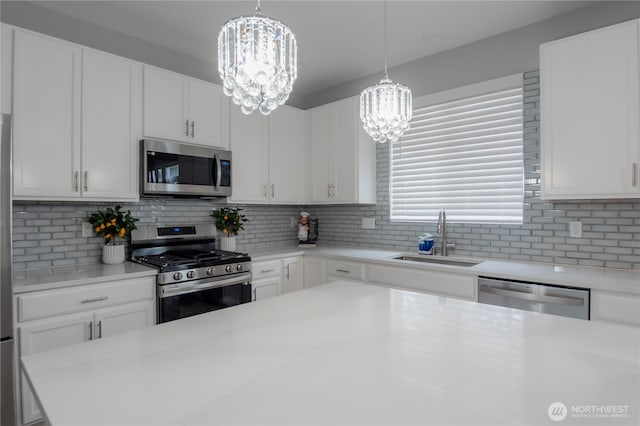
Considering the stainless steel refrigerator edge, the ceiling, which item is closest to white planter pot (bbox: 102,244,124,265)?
the stainless steel refrigerator edge

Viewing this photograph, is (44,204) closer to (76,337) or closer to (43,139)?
(43,139)

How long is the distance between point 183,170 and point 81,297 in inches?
46.7

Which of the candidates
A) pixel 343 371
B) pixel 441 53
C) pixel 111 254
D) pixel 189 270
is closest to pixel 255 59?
pixel 343 371

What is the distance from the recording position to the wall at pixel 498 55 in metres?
2.45

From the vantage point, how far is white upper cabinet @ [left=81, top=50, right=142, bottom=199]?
243cm

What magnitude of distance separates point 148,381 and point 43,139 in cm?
215

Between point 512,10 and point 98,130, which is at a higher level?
point 512,10

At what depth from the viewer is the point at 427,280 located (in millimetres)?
2648

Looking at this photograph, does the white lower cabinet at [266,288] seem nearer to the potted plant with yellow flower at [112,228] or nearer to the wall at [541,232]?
the potted plant with yellow flower at [112,228]

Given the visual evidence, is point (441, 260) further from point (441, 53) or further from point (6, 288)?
point (6, 288)

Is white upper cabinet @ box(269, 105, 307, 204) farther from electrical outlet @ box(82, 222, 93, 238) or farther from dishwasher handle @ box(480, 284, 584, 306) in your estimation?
dishwasher handle @ box(480, 284, 584, 306)

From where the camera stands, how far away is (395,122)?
1.78m

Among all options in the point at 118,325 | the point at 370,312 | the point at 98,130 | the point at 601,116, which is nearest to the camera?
the point at 370,312

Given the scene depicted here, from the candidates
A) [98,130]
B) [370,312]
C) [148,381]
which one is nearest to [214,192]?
[98,130]
